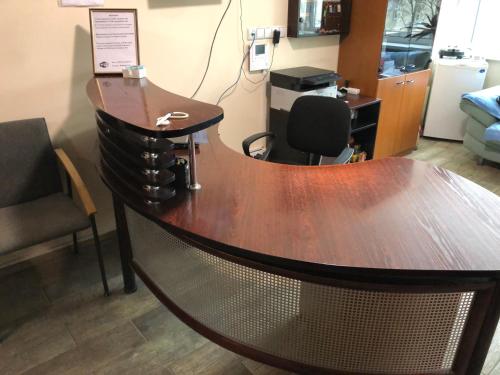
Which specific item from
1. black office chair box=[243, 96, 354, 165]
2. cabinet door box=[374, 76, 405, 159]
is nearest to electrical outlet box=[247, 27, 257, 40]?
black office chair box=[243, 96, 354, 165]

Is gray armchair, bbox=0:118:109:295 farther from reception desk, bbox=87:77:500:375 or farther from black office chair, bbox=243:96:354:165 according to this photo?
black office chair, bbox=243:96:354:165

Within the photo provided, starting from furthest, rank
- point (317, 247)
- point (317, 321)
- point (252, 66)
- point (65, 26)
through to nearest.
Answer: point (252, 66)
point (65, 26)
point (317, 321)
point (317, 247)

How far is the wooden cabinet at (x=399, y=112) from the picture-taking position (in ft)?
11.7

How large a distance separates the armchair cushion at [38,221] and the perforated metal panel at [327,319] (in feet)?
2.38

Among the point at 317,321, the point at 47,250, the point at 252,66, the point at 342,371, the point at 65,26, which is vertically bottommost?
the point at 47,250

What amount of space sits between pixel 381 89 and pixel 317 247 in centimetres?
264

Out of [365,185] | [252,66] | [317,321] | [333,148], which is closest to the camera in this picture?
[317,321]

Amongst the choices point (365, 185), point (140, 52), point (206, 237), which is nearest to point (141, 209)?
point (206, 237)

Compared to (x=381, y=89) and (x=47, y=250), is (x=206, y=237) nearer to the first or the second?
(x=47, y=250)

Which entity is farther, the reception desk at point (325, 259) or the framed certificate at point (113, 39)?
the framed certificate at point (113, 39)

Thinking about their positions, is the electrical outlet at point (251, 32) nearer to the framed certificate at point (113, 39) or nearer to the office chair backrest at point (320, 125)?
the office chair backrest at point (320, 125)

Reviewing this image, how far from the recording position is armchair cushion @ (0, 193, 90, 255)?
1.87 meters

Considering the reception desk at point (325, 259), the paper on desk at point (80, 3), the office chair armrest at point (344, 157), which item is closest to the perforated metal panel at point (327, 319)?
the reception desk at point (325, 259)

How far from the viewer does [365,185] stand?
160 cm
